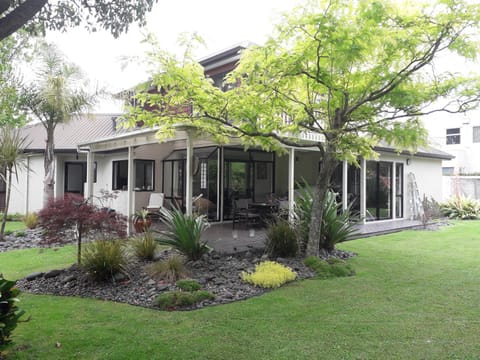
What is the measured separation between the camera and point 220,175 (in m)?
13.8

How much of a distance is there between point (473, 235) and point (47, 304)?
12478mm

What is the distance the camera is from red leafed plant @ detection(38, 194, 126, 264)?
22.4ft

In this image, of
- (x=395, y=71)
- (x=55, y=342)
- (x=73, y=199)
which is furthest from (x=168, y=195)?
(x=55, y=342)

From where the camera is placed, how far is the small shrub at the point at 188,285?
6.05 meters

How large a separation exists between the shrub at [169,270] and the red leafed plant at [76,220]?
97 centimetres

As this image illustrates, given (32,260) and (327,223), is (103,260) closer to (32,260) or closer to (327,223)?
(32,260)

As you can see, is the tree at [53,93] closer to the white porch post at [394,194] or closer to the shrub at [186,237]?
the shrub at [186,237]

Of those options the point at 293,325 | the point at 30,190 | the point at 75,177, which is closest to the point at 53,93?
the point at 75,177

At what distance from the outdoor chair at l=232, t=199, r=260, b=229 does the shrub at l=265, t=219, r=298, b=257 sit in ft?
12.2

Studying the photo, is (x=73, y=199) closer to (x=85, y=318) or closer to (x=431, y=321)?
(x=85, y=318)

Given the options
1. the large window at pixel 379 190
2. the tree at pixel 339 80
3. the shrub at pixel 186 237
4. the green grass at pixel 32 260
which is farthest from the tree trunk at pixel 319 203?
the large window at pixel 379 190

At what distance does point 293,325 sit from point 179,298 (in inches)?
67.8

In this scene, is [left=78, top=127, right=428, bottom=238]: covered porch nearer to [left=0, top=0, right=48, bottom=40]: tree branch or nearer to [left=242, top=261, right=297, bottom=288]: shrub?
[left=242, top=261, right=297, bottom=288]: shrub

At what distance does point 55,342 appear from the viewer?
13.7 ft
